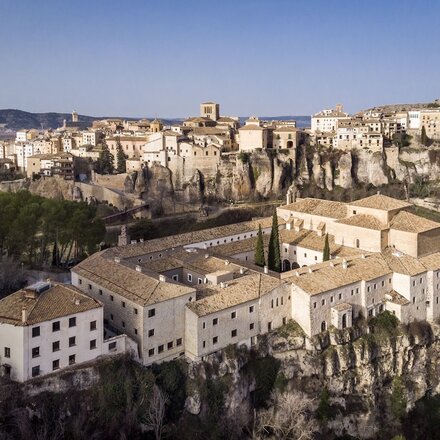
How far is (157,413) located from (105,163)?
5256 cm

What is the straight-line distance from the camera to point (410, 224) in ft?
128

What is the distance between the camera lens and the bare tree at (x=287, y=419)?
89.8 feet

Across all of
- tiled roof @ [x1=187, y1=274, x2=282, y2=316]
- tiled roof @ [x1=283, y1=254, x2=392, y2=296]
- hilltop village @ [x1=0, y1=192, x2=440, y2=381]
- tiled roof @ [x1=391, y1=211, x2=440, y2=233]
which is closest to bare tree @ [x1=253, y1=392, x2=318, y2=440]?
hilltop village @ [x1=0, y1=192, x2=440, y2=381]

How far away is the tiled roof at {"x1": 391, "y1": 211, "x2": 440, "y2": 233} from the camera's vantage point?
1520 inches

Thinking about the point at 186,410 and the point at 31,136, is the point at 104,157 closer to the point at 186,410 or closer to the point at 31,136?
the point at 31,136

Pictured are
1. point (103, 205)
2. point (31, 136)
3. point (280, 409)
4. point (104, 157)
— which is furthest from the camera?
point (31, 136)

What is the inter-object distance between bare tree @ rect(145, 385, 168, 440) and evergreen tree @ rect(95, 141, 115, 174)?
50.0m

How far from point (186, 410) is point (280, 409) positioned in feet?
17.1

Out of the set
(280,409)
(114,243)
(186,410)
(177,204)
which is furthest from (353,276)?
(177,204)

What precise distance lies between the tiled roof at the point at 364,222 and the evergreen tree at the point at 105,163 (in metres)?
39.6

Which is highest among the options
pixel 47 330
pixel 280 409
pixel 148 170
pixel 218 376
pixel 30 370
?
pixel 148 170

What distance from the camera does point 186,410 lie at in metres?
27.2

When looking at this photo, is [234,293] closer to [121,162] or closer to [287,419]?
[287,419]

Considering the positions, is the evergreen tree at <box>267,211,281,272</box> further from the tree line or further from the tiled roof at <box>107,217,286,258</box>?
the tree line
